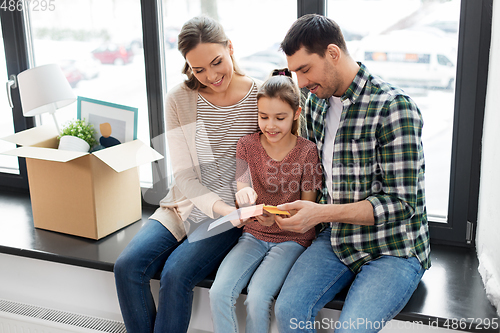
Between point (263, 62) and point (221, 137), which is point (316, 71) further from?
point (263, 62)

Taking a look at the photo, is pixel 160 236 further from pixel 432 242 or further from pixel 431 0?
pixel 431 0

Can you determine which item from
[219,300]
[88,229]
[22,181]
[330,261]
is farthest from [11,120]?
[330,261]

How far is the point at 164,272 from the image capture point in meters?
1.44

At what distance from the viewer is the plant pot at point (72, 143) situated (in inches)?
69.6

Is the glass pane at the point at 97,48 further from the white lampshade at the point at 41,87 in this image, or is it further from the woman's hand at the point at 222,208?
the woman's hand at the point at 222,208

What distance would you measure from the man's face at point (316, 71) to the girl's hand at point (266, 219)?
1.38 ft

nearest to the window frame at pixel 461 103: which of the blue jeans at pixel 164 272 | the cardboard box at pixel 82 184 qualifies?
the cardboard box at pixel 82 184

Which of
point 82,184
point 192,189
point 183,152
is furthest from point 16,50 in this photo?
point 192,189

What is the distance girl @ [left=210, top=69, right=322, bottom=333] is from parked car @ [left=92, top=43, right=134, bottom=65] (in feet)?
2.78

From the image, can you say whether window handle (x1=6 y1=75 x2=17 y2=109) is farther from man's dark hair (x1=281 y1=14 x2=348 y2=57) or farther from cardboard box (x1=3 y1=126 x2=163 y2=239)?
man's dark hair (x1=281 y1=14 x2=348 y2=57)

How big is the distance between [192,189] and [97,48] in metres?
0.97

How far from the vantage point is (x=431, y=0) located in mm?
1558

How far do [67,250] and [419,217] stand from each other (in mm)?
1305

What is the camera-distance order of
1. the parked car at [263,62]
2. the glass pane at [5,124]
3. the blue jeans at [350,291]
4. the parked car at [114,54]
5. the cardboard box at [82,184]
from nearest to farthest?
the blue jeans at [350,291]
the cardboard box at [82,184]
the parked car at [263,62]
the parked car at [114,54]
the glass pane at [5,124]
